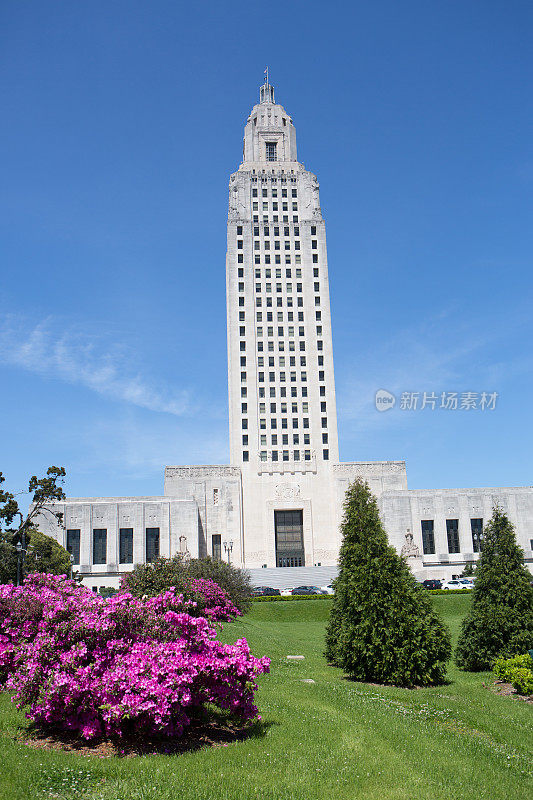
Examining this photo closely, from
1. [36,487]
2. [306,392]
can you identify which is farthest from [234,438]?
[36,487]

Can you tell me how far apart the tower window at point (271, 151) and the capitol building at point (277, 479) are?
16.0 feet

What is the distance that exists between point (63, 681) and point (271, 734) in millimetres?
3109

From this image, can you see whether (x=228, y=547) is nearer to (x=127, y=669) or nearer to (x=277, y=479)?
(x=277, y=479)

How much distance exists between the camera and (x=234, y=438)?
240ft

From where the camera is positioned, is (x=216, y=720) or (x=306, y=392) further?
(x=306, y=392)

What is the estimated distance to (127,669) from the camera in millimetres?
8352

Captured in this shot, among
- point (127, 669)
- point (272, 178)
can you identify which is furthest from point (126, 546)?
point (127, 669)

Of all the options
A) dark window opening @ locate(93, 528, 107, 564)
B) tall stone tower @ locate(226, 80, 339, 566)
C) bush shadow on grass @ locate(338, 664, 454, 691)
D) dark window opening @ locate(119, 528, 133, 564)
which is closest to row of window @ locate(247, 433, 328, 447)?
tall stone tower @ locate(226, 80, 339, 566)

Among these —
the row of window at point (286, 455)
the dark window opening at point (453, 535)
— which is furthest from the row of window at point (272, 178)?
the dark window opening at point (453, 535)

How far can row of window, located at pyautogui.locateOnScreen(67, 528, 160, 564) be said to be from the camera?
66188 mm

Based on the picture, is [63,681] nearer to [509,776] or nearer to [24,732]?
[24,732]

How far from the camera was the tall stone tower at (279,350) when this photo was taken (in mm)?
71312

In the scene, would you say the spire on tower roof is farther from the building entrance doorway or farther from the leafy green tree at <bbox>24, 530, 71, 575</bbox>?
the leafy green tree at <bbox>24, 530, 71, 575</bbox>

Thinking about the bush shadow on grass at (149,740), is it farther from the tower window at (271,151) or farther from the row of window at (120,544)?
the tower window at (271,151)
